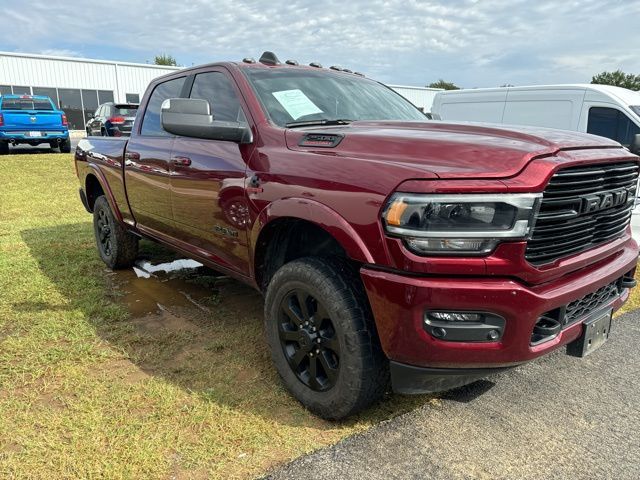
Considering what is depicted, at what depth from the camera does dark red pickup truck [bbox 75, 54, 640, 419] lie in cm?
200

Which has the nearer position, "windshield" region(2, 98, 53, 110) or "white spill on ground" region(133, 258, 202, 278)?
"white spill on ground" region(133, 258, 202, 278)

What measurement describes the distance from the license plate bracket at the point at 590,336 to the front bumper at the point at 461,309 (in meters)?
0.13

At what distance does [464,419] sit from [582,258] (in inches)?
39.5

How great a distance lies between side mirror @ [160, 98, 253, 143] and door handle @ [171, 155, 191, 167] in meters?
0.53

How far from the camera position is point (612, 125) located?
305 inches

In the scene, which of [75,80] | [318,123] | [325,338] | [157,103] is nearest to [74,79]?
[75,80]

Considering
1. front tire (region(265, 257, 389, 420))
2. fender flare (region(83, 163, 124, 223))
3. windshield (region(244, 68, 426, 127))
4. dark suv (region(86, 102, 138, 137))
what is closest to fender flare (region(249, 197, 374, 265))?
front tire (region(265, 257, 389, 420))

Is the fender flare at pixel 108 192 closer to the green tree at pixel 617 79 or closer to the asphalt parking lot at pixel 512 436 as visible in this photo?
the asphalt parking lot at pixel 512 436

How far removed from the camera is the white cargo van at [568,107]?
7641 mm

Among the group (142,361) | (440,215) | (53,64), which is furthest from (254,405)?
(53,64)

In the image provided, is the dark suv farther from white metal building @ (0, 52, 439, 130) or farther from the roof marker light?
white metal building @ (0, 52, 439, 130)

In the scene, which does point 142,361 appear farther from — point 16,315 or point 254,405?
point 16,315

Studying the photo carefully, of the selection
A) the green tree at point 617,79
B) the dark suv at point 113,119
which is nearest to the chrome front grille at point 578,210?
the dark suv at point 113,119

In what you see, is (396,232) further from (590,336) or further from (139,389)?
(139,389)
